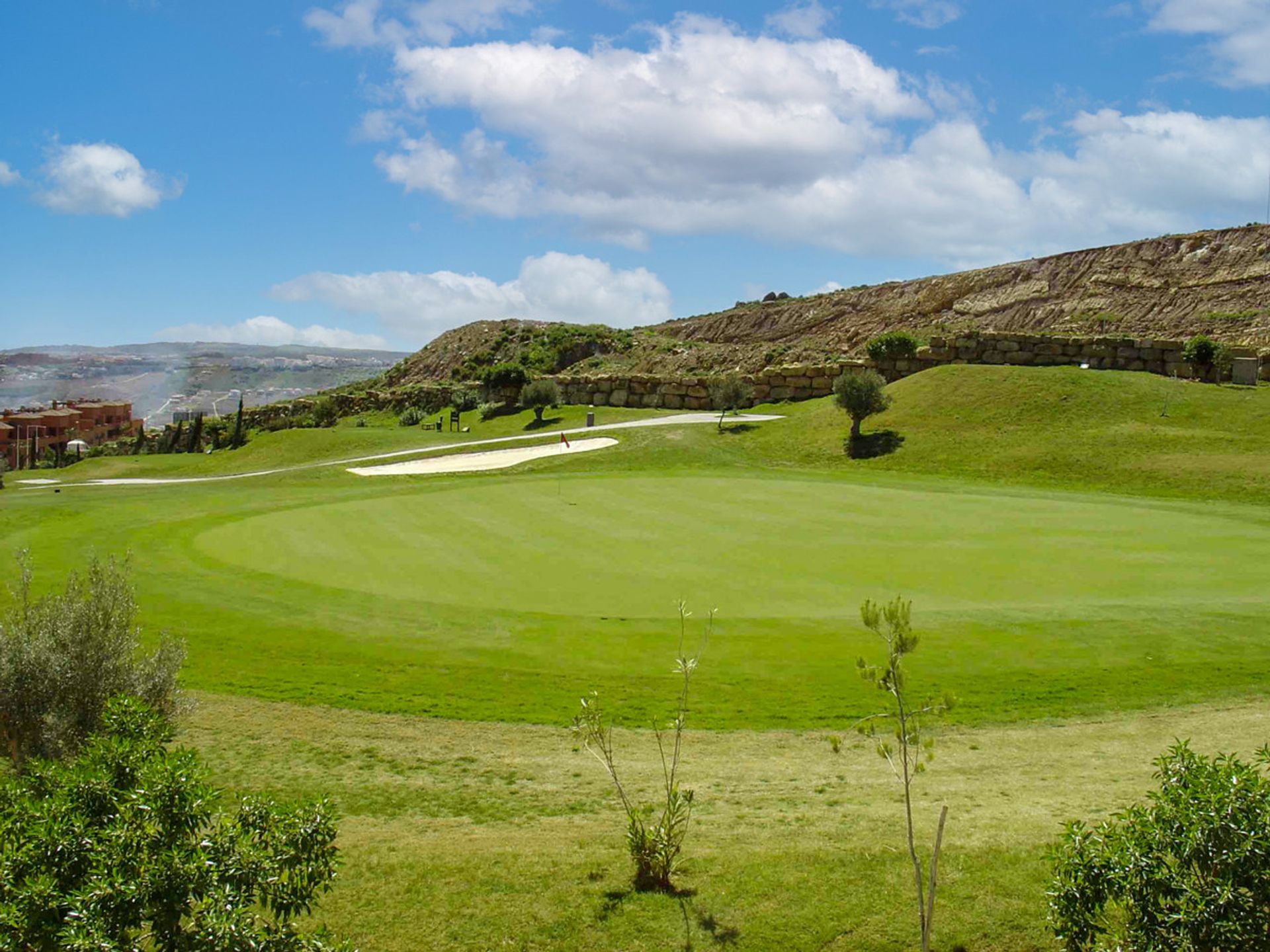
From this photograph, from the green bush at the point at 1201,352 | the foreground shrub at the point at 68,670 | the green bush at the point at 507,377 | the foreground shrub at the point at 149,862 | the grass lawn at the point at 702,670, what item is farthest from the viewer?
the green bush at the point at 507,377

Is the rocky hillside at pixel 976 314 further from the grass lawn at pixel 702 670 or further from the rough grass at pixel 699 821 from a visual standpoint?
the rough grass at pixel 699 821

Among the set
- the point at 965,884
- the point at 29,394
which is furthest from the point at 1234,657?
the point at 29,394

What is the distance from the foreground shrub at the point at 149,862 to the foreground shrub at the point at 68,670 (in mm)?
3389

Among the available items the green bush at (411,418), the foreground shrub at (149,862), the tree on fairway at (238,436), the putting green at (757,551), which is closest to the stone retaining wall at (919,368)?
the green bush at (411,418)

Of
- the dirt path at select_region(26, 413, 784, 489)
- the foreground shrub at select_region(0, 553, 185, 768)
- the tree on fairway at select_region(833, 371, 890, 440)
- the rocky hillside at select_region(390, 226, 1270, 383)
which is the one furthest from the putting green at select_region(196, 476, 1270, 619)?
the rocky hillside at select_region(390, 226, 1270, 383)

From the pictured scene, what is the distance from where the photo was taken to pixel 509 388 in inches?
2235

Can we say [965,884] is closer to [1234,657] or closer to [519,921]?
[519,921]

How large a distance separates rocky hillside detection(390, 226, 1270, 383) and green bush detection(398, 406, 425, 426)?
16.0 m

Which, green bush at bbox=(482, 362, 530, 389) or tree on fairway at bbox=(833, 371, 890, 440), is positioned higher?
green bush at bbox=(482, 362, 530, 389)

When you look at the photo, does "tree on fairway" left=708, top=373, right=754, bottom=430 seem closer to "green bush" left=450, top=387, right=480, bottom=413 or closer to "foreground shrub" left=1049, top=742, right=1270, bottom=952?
"green bush" left=450, top=387, right=480, bottom=413

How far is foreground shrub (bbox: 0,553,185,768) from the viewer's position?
8.02 meters

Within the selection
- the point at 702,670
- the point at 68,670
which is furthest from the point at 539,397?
the point at 68,670

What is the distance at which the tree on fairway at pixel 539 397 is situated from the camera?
171ft

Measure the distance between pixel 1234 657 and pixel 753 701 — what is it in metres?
7.14
